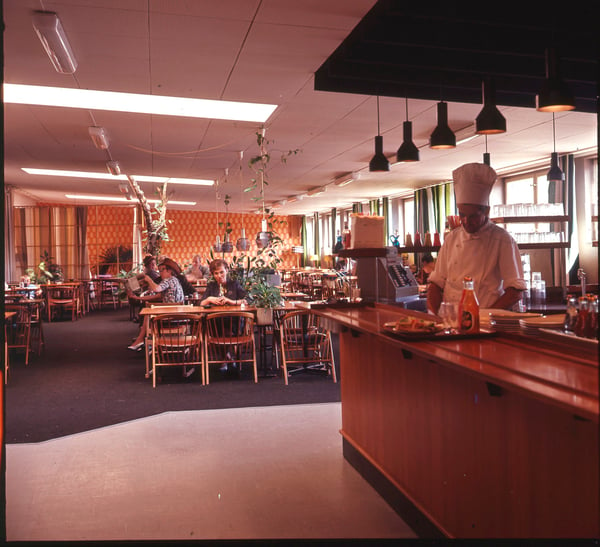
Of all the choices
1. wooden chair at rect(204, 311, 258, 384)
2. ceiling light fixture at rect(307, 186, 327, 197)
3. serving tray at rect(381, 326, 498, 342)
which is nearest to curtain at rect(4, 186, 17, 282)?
ceiling light fixture at rect(307, 186, 327, 197)

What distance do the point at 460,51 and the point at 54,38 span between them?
292cm

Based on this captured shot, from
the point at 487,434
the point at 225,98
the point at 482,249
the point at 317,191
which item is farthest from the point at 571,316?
the point at 317,191

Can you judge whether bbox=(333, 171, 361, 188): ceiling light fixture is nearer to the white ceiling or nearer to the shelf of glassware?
the white ceiling

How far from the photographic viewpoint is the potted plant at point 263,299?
653 centimetres

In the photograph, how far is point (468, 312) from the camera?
8.13ft

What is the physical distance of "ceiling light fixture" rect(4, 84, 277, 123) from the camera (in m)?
5.78

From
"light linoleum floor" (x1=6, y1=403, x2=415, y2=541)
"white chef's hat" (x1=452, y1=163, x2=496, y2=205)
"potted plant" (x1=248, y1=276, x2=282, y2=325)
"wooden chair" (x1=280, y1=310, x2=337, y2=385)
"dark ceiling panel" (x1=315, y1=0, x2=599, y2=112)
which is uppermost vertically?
"dark ceiling panel" (x1=315, y1=0, x2=599, y2=112)

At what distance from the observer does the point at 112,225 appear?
59.1 feet

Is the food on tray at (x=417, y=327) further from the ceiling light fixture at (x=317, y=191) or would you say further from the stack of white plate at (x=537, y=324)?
the ceiling light fixture at (x=317, y=191)

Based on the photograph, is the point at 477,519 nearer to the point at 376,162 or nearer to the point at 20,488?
the point at 20,488

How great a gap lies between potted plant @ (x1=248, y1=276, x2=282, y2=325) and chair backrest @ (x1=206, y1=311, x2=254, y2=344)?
147 millimetres

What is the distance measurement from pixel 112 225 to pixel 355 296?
15.3 m

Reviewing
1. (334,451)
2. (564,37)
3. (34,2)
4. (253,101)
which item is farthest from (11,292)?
(564,37)

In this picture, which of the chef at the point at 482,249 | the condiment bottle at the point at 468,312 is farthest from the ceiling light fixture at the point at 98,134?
the condiment bottle at the point at 468,312
